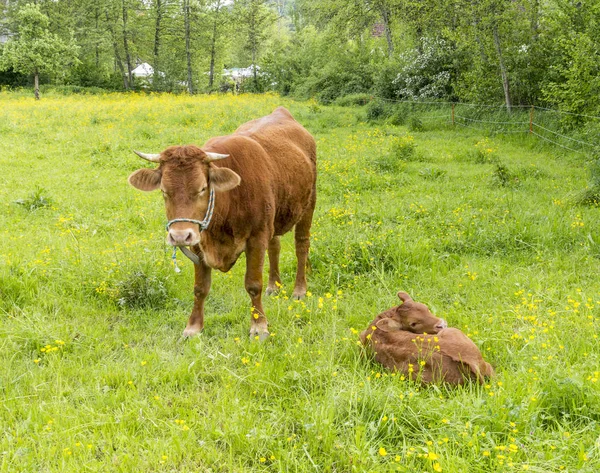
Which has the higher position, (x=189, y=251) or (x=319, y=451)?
(x=189, y=251)

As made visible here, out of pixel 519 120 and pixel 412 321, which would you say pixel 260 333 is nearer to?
pixel 412 321

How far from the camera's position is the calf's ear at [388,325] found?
407 cm

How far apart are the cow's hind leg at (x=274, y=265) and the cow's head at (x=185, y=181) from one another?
1.97 m

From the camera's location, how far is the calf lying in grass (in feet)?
11.8

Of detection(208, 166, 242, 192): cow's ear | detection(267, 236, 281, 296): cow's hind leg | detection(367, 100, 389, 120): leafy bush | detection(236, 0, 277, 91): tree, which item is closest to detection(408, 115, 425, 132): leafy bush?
detection(367, 100, 389, 120): leafy bush

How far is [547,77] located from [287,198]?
14.7 metres

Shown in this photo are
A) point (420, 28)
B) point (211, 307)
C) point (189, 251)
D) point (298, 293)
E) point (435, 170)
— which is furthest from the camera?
point (420, 28)

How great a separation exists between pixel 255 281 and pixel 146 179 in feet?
4.75

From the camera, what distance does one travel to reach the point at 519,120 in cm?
1619

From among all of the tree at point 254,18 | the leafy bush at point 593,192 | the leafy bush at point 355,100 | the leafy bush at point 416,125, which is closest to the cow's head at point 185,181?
the leafy bush at point 593,192

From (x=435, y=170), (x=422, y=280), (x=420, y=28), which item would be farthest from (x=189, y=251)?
(x=420, y=28)

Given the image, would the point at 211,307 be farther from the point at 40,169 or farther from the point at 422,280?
the point at 40,169

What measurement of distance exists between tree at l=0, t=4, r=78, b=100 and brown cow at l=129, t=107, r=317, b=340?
31167 millimetres

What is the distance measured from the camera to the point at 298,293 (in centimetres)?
576
